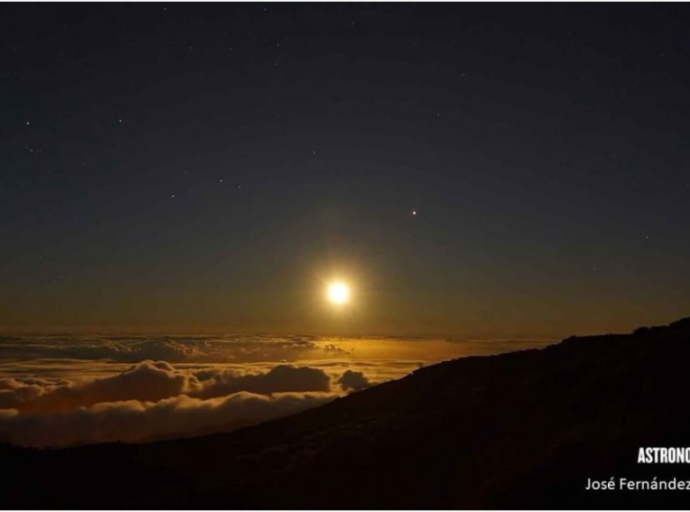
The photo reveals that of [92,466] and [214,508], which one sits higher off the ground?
[92,466]

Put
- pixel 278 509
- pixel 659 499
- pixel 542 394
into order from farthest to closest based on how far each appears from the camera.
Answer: pixel 542 394
pixel 278 509
pixel 659 499

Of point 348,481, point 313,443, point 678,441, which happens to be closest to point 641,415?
point 678,441

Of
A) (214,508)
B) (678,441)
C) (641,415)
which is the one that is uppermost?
(641,415)

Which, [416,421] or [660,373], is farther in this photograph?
[416,421]

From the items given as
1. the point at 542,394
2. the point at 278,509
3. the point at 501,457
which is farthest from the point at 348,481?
the point at 542,394

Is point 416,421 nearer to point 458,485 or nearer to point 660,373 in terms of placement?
point 458,485

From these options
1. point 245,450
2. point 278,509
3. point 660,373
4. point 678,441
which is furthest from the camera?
point 245,450
